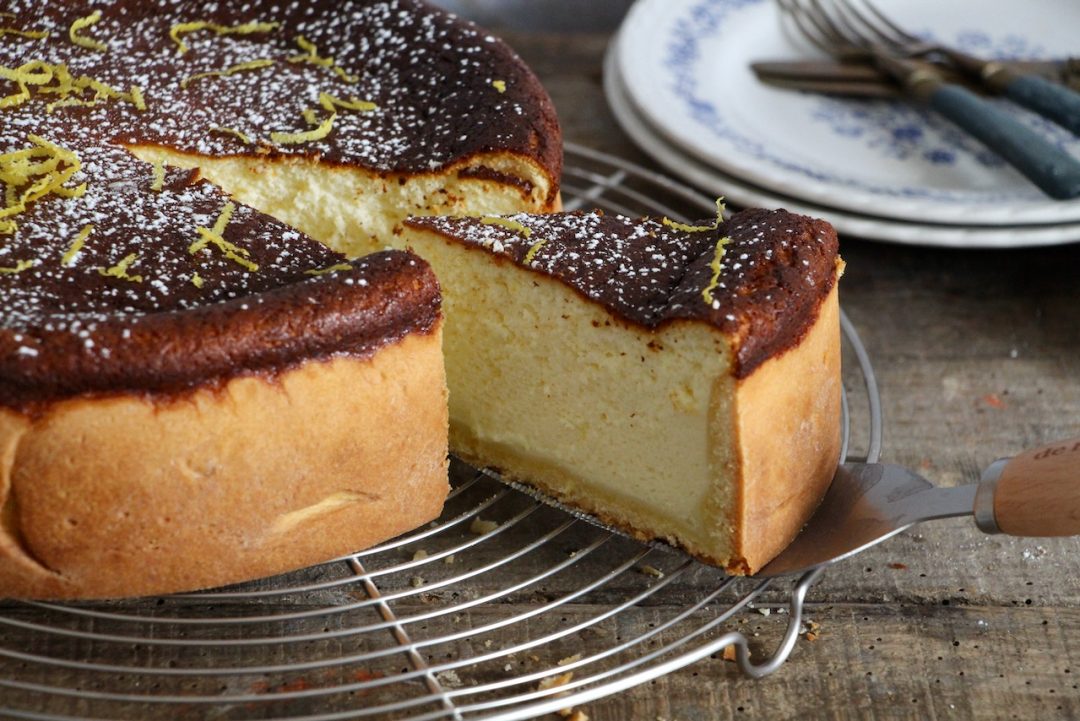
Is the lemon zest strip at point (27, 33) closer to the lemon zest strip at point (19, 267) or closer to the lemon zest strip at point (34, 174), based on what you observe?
the lemon zest strip at point (34, 174)

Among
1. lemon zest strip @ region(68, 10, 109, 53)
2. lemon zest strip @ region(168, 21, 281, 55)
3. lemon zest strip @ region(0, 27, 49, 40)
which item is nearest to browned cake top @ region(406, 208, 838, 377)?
lemon zest strip @ region(168, 21, 281, 55)

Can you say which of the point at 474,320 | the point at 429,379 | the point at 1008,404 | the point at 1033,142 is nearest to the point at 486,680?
the point at 429,379

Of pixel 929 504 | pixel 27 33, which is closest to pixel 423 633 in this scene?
pixel 929 504

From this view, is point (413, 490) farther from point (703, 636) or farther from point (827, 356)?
point (827, 356)

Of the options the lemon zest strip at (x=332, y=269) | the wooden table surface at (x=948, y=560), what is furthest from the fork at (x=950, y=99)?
the lemon zest strip at (x=332, y=269)

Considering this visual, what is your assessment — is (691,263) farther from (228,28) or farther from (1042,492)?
(228,28)

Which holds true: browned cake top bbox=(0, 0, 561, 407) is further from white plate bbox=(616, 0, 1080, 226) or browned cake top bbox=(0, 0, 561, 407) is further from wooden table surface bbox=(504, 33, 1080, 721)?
wooden table surface bbox=(504, 33, 1080, 721)
